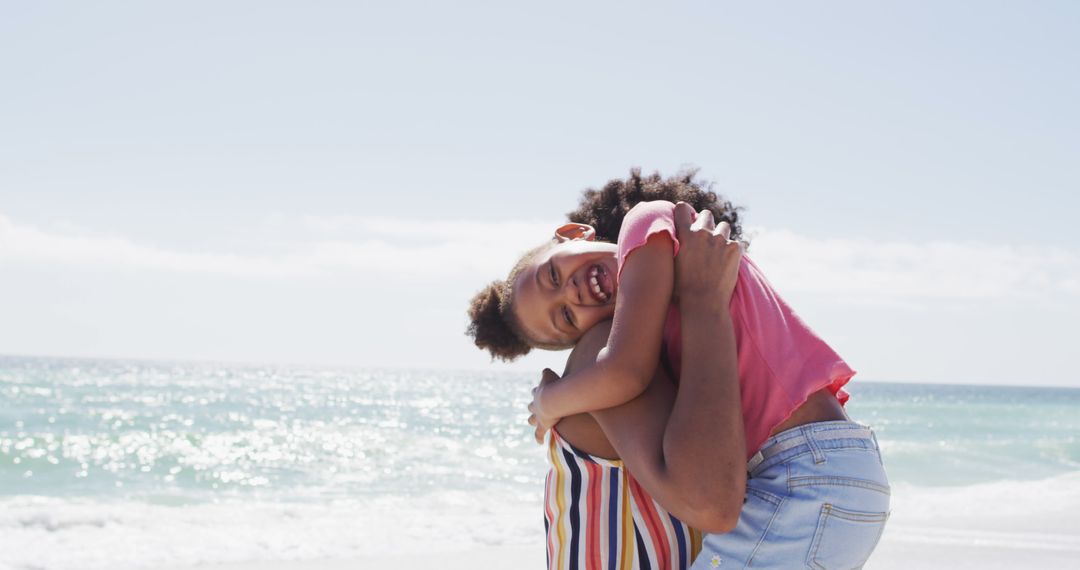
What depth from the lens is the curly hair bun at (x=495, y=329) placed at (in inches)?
110

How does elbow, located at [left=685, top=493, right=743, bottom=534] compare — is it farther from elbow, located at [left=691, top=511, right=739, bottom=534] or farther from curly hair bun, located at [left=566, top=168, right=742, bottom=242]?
curly hair bun, located at [left=566, top=168, right=742, bottom=242]

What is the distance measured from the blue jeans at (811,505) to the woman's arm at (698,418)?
0.09 m

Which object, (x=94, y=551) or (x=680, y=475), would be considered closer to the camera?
(x=680, y=475)

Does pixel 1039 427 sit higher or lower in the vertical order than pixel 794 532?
lower

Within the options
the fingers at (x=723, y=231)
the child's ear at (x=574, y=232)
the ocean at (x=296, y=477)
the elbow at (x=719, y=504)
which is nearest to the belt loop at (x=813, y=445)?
the elbow at (x=719, y=504)

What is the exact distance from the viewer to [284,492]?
11719 millimetres

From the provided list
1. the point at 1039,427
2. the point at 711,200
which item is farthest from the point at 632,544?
the point at 1039,427

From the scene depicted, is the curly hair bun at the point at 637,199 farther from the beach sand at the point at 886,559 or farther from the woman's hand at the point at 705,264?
the beach sand at the point at 886,559

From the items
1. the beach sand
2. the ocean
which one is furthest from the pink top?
the ocean

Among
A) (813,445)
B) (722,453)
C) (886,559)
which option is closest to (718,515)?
(722,453)

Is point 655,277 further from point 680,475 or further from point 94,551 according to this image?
point 94,551

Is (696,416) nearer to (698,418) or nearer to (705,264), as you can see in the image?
(698,418)

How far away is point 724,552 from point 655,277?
23.6 inches

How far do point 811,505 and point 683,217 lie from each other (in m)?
0.71
